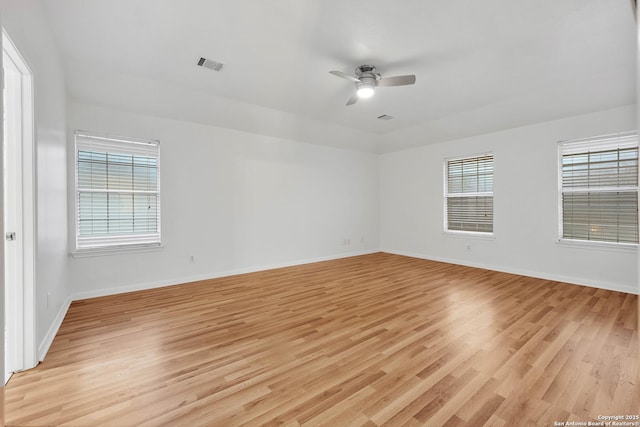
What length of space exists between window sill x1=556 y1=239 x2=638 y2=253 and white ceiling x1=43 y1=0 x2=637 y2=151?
1966mm

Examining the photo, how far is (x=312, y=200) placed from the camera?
19.8ft

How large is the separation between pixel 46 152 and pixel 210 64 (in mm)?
1817

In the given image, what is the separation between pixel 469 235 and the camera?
18.3ft

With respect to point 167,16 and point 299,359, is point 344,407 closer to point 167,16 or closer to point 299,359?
point 299,359

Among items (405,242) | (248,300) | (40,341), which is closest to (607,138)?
(405,242)

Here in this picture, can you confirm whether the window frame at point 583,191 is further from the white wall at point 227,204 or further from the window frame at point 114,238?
the window frame at point 114,238

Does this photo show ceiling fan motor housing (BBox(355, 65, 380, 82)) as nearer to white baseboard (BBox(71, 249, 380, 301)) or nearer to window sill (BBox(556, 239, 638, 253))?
white baseboard (BBox(71, 249, 380, 301))

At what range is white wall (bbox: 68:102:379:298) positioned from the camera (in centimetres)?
391

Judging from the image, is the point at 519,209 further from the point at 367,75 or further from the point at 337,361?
the point at 337,361

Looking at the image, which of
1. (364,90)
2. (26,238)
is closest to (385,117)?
(364,90)

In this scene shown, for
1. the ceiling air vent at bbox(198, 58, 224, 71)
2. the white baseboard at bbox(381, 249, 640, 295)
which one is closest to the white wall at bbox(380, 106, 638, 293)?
the white baseboard at bbox(381, 249, 640, 295)

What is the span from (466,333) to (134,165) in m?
4.69

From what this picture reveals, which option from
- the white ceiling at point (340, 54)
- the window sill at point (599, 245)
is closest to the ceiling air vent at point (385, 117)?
the white ceiling at point (340, 54)

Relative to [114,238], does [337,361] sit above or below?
below
